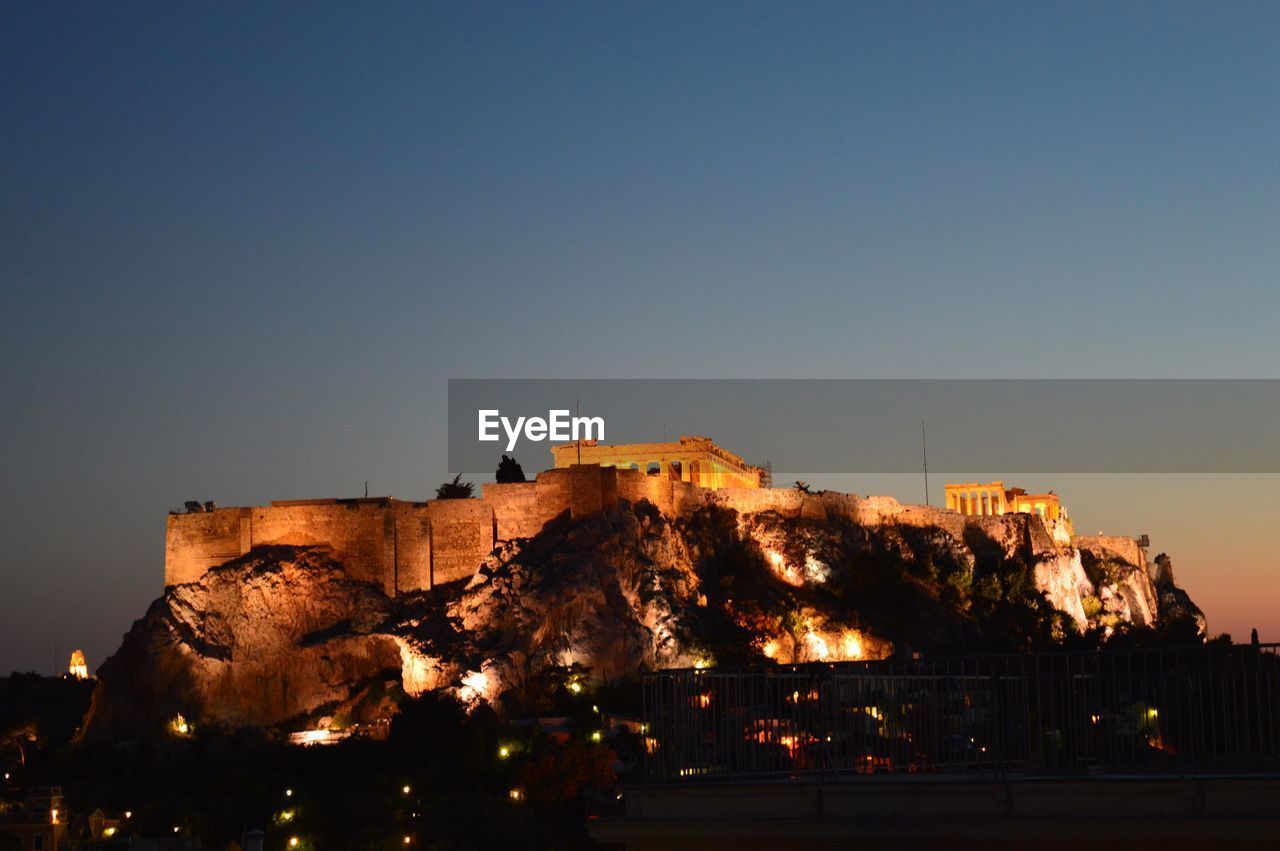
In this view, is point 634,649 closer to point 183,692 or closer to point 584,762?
point 584,762

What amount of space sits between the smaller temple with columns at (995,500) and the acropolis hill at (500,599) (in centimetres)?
2072

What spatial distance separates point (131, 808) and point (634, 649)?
1395 cm

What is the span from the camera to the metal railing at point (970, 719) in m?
12.2

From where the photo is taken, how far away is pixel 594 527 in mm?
52000

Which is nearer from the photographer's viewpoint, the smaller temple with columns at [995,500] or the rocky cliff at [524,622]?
the rocky cliff at [524,622]

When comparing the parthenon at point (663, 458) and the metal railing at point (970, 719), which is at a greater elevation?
the parthenon at point (663, 458)

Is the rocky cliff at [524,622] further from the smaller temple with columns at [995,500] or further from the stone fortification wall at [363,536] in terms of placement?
the smaller temple with columns at [995,500]

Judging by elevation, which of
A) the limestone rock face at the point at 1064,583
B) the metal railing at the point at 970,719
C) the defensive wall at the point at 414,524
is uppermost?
the defensive wall at the point at 414,524

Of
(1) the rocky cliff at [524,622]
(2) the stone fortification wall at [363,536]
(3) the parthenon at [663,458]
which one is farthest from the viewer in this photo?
(3) the parthenon at [663,458]

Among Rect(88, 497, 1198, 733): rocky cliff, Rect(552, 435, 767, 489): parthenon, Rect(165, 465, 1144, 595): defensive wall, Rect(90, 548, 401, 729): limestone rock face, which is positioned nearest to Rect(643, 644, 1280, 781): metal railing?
Rect(88, 497, 1198, 733): rocky cliff

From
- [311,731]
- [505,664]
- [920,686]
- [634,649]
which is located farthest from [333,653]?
[920,686]

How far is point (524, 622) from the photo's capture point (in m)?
49.7

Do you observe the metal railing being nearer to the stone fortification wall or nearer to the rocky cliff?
the rocky cliff

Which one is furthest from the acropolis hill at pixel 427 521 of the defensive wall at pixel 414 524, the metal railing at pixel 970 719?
the metal railing at pixel 970 719
